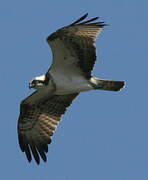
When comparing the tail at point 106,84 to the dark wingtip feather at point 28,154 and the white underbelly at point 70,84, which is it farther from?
the dark wingtip feather at point 28,154

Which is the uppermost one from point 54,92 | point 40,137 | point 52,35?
point 52,35

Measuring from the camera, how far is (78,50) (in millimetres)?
15609

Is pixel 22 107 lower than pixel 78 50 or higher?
lower

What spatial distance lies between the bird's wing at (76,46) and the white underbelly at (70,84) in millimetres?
171

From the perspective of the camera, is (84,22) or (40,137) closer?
(84,22)

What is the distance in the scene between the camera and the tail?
51.7 feet

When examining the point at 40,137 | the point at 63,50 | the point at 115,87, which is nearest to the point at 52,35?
the point at 63,50

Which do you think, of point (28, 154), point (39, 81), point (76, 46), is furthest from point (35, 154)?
point (76, 46)

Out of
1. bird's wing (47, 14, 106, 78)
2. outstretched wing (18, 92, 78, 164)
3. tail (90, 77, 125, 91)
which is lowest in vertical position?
outstretched wing (18, 92, 78, 164)

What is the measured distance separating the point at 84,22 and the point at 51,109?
100 inches

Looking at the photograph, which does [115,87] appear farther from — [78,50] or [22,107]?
[22,107]

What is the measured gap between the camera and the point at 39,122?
17.2 m

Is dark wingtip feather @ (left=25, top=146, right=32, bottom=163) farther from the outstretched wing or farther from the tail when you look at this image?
the tail

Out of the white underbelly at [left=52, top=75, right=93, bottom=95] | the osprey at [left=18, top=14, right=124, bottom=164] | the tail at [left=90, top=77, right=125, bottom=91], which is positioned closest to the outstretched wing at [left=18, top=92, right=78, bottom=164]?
the osprey at [left=18, top=14, right=124, bottom=164]
